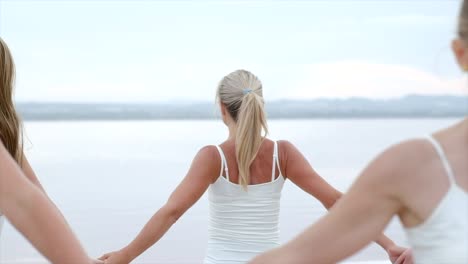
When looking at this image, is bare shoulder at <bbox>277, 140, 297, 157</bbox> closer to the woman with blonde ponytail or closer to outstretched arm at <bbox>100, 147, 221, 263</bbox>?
the woman with blonde ponytail

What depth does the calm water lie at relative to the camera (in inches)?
241

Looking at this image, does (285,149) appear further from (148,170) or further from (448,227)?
(148,170)

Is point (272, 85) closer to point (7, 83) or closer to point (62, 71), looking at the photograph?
point (62, 71)

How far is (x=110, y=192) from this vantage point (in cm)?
816

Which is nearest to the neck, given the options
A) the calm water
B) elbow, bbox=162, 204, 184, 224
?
elbow, bbox=162, 204, 184, 224

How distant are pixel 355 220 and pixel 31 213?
0.48 meters

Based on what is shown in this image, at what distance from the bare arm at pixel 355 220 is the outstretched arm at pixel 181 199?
1820 mm

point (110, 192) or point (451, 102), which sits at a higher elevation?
point (110, 192)

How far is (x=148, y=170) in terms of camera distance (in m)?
10.3

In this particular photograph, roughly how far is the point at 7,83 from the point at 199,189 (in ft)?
2.65

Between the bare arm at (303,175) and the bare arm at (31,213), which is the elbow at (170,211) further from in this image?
the bare arm at (31,213)

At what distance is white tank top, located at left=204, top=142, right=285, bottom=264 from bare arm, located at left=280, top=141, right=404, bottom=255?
0.12ft

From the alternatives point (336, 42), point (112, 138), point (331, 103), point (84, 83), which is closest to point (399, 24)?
point (336, 42)

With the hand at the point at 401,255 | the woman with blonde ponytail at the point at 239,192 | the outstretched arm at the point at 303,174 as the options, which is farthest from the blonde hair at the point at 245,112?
the hand at the point at 401,255
